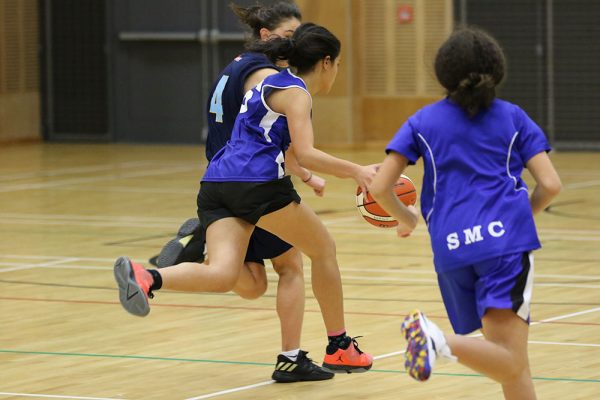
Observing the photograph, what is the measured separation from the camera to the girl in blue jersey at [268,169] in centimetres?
534

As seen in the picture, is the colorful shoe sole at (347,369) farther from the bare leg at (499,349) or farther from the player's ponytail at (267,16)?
the bare leg at (499,349)

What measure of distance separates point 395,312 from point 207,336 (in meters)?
1.17

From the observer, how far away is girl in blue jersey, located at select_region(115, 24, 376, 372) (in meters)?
5.34

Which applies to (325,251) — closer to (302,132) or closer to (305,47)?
(302,132)

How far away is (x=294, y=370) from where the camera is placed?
579cm

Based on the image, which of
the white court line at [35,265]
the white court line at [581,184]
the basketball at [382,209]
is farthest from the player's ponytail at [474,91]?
the white court line at [581,184]

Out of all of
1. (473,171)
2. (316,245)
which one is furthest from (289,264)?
(473,171)

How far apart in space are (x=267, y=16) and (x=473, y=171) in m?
1.98

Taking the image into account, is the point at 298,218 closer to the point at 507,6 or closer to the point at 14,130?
the point at 507,6

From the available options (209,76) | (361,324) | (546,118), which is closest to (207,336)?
(361,324)

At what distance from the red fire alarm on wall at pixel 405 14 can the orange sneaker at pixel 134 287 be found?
1327 centimetres

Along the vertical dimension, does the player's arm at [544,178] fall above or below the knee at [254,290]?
above

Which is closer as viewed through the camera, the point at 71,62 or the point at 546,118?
the point at 546,118

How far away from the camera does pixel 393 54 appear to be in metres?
18.2
